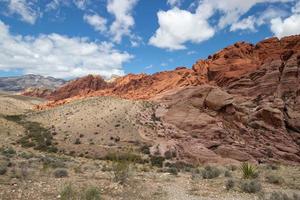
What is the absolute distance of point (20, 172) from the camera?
50.5 feet

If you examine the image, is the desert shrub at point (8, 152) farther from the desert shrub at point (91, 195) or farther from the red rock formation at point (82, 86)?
the red rock formation at point (82, 86)

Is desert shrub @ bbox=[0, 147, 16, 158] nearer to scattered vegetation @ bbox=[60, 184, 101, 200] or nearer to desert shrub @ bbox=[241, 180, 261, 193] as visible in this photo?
scattered vegetation @ bbox=[60, 184, 101, 200]

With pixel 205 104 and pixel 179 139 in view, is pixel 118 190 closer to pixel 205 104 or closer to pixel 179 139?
pixel 179 139

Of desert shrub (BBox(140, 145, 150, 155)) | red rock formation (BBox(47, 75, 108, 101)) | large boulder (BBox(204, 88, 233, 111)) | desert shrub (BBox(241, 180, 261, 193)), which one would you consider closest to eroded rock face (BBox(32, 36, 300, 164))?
large boulder (BBox(204, 88, 233, 111))

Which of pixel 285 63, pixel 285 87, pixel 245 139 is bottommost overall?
pixel 245 139

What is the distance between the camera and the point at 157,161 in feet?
90.7

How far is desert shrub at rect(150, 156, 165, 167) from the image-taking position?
26781mm

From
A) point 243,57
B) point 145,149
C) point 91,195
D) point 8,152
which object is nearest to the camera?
point 91,195

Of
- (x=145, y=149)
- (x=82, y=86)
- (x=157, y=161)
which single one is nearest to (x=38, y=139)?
(x=145, y=149)

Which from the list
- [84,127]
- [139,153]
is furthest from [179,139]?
[84,127]

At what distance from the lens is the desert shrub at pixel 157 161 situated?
87.9 feet

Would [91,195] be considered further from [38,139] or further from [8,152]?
[38,139]

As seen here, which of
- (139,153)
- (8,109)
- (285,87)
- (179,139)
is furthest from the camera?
(8,109)

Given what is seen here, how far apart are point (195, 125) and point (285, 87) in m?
11.1
